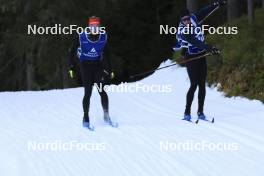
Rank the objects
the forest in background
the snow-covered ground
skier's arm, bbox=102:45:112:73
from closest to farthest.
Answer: the snow-covered ground < skier's arm, bbox=102:45:112:73 < the forest in background

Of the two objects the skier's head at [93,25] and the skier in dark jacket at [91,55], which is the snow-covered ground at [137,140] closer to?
the skier in dark jacket at [91,55]

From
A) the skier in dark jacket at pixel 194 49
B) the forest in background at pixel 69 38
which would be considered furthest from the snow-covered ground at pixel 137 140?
the forest in background at pixel 69 38

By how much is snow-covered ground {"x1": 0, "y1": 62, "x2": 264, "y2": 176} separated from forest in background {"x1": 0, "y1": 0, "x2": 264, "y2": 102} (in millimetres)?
11268

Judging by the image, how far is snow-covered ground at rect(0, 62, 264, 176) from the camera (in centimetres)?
720

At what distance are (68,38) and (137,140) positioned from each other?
17404 mm

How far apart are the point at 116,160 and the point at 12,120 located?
454cm

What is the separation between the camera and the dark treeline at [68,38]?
25125 mm

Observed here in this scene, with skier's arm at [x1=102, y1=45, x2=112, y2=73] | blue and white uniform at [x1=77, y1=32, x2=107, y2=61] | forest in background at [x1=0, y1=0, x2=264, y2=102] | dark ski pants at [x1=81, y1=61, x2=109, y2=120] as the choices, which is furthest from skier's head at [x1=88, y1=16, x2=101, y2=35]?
forest in background at [x1=0, y1=0, x2=264, y2=102]

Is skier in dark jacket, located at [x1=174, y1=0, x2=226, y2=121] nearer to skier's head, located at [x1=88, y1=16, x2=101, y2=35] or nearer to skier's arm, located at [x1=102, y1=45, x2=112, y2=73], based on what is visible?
skier's arm, located at [x1=102, y1=45, x2=112, y2=73]

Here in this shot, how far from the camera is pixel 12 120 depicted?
37.9ft

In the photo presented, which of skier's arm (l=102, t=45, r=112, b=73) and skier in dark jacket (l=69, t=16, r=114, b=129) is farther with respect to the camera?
skier's arm (l=102, t=45, r=112, b=73)

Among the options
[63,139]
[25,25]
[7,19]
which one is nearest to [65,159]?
[63,139]

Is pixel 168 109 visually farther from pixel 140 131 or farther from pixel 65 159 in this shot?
pixel 65 159

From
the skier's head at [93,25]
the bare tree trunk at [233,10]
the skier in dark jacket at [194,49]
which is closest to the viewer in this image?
the skier's head at [93,25]
